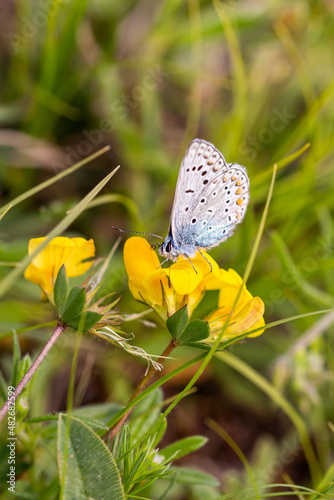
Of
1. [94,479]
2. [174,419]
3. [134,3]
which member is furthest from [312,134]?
[94,479]

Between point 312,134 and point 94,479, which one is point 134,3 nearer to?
point 312,134

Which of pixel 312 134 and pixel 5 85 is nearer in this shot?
pixel 312 134

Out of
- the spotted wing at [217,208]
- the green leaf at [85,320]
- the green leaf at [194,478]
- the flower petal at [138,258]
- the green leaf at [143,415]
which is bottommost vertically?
the green leaf at [194,478]

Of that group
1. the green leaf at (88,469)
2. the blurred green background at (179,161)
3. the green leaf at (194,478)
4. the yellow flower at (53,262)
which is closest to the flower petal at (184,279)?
the yellow flower at (53,262)

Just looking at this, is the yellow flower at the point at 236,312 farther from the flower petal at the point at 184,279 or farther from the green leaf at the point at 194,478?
the green leaf at the point at 194,478

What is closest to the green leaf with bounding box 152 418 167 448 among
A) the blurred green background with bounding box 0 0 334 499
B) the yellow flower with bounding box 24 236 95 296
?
the yellow flower with bounding box 24 236 95 296
